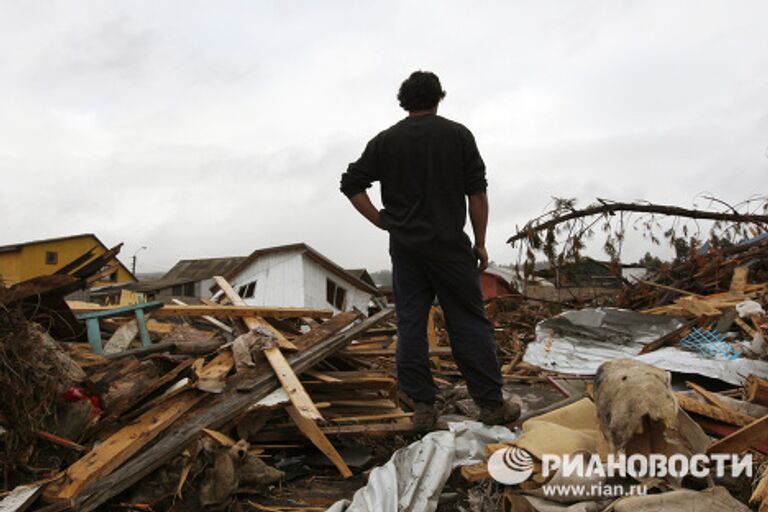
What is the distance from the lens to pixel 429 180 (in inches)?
117

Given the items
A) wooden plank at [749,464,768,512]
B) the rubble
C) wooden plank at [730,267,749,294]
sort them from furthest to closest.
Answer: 1. wooden plank at [730,267,749,294]
2. the rubble
3. wooden plank at [749,464,768,512]

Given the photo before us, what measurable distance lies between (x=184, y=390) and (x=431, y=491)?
1553 millimetres

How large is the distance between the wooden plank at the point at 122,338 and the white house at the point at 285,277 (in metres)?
21.1

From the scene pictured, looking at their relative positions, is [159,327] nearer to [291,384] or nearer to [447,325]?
[291,384]

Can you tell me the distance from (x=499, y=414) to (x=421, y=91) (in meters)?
1.92

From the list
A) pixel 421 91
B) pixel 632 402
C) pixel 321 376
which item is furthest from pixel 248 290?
pixel 632 402

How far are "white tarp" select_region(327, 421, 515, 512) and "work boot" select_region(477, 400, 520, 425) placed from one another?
0.45 feet

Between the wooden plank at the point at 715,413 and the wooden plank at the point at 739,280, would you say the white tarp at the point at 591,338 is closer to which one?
the wooden plank at the point at 739,280

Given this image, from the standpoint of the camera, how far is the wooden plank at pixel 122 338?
3.96 metres

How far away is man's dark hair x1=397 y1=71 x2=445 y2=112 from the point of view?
3.09 m

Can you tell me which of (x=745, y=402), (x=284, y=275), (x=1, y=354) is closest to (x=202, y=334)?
(x=1, y=354)

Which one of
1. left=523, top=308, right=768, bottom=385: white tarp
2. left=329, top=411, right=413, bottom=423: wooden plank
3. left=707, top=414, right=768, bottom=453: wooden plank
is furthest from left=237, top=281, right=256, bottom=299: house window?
left=707, top=414, right=768, bottom=453: wooden plank

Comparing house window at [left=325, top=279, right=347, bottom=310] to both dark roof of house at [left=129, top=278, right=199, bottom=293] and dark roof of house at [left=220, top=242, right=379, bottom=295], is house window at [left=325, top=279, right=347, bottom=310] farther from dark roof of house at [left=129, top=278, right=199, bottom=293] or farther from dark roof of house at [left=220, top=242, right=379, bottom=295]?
dark roof of house at [left=129, top=278, right=199, bottom=293]

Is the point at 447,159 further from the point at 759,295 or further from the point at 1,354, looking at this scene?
the point at 759,295
